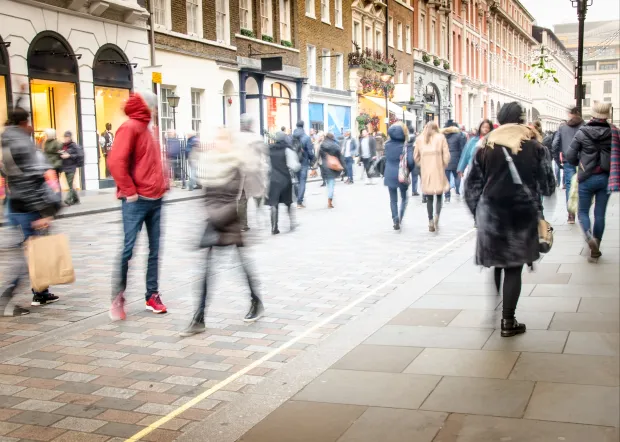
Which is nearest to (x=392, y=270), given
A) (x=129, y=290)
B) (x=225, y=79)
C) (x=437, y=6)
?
(x=129, y=290)

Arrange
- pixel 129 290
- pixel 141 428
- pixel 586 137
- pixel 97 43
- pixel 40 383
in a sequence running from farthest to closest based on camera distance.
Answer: pixel 97 43 < pixel 586 137 < pixel 129 290 < pixel 40 383 < pixel 141 428

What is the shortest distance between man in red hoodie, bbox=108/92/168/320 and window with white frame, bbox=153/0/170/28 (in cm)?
1962

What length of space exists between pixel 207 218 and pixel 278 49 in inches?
1072

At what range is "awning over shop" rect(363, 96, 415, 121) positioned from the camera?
4181 cm

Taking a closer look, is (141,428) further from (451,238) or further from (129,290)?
(451,238)

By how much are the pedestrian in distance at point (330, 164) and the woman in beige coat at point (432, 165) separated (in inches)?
149

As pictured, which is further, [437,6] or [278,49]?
[437,6]

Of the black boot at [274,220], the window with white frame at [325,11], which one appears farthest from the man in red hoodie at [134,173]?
the window with white frame at [325,11]

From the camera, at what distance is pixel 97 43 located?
→ 21953 millimetres

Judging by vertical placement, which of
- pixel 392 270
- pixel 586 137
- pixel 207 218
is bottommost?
pixel 392 270

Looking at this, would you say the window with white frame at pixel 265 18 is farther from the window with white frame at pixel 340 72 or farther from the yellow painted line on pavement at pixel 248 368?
the yellow painted line on pavement at pixel 248 368

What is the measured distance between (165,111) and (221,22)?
5034mm

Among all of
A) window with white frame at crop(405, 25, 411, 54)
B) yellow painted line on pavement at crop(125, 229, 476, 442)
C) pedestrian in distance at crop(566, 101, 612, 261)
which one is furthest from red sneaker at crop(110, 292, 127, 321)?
window with white frame at crop(405, 25, 411, 54)

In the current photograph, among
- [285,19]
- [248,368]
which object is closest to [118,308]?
[248,368]
